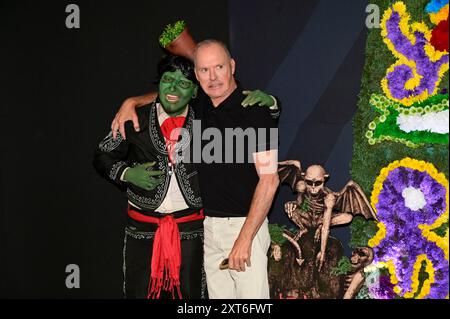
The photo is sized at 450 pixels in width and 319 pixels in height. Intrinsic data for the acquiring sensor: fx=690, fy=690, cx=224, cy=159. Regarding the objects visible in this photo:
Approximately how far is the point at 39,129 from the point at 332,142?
177 cm

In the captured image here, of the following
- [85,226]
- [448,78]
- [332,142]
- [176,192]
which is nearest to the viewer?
[448,78]

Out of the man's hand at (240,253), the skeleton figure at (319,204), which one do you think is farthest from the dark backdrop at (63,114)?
the man's hand at (240,253)

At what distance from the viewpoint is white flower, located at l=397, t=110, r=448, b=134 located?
3.44 meters

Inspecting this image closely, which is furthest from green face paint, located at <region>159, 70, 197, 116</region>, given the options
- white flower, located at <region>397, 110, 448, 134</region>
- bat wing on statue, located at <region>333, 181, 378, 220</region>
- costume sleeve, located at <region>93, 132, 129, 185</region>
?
white flower, located at <region>397, 110, 448, 134</region>

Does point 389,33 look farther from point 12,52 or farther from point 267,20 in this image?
point 12,52

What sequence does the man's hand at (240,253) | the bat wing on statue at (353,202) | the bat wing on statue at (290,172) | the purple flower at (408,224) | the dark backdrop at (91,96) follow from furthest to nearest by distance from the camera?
the dark backdrop at (91,96) → the bat wing on statue at (290,172) → the bat wing on statue at (353,202) → the purple flower at (408,224) → the man's hand at (240,253)

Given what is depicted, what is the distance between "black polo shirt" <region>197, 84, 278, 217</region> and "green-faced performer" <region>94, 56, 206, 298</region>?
8.2 inches

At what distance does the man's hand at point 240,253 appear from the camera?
3.34 m

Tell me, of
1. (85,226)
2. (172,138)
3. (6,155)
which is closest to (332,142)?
(172,138)

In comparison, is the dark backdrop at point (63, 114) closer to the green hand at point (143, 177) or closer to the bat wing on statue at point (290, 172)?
the green hand at point (143, 177)

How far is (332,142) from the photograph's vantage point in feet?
13.2

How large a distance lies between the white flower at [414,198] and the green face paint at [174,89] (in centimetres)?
124

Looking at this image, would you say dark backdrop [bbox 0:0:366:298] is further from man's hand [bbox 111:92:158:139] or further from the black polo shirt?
the black polo shirt

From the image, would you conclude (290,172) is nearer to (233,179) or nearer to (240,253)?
(233,179)
